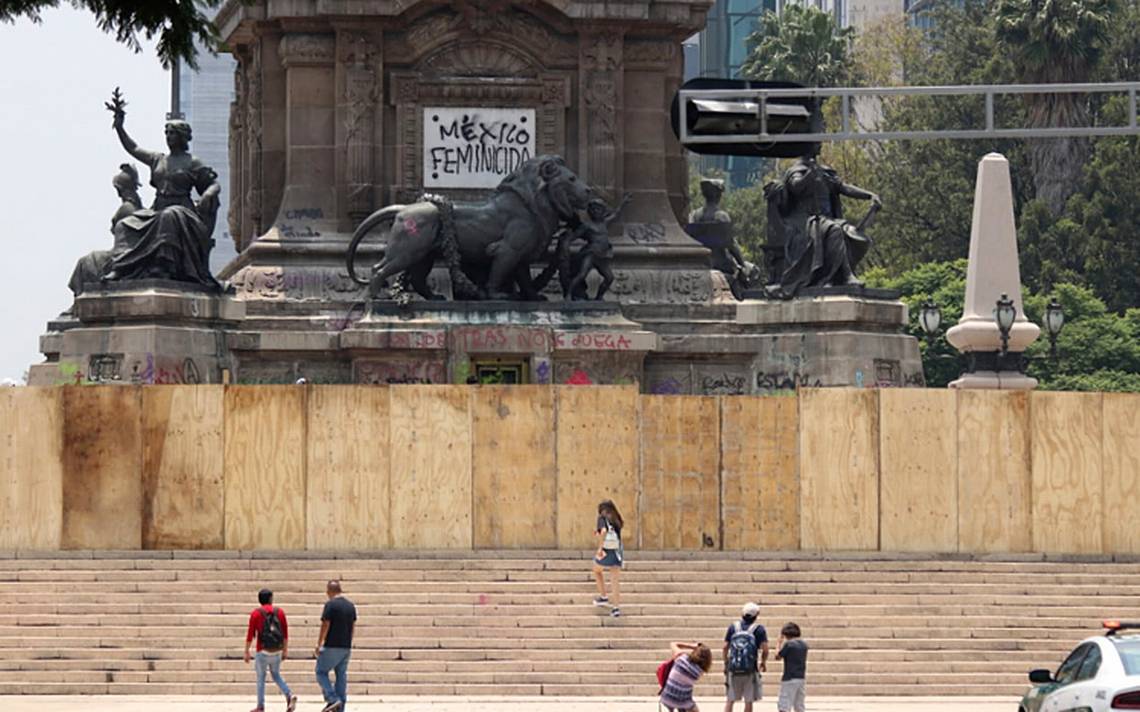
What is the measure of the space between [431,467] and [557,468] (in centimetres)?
158

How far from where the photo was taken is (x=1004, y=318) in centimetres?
5441

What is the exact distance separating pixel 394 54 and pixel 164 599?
1830 cm

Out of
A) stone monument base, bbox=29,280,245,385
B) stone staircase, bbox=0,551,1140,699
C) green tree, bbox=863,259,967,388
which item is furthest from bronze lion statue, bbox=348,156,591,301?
green tree, bbox=863,259,967,388

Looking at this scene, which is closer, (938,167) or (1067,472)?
(1067,472)

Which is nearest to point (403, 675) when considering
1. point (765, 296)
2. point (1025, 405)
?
point (1025, 405)

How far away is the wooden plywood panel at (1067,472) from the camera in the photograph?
1494 inches

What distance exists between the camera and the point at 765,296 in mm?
49719

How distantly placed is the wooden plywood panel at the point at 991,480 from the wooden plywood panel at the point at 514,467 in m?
5.22

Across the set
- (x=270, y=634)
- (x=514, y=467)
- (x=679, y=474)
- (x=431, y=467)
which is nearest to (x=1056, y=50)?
(x=679, y=474)

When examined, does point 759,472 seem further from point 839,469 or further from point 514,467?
point 514,467

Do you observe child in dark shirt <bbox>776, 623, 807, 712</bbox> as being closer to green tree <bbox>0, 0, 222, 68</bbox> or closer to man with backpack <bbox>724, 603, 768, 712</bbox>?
man with backpack <bbox>724, 603, 768, 712</bbox>

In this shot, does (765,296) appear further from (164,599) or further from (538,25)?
(164,599)

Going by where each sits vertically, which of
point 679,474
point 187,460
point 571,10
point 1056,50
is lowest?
point 679,474

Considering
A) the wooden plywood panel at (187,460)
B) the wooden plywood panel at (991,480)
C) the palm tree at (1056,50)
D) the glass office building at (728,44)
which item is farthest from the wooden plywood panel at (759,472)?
the glass office building at (728,44)
